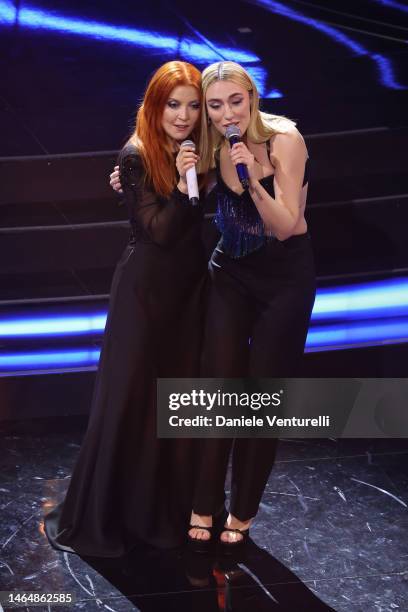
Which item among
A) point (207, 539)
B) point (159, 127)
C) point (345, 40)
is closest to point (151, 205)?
point (159, 127)

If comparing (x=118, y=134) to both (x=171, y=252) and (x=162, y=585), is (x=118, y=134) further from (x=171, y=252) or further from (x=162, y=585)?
(x=162, y=585)

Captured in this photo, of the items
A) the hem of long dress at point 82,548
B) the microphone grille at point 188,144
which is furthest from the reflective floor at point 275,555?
the microphone grille at point 188,144

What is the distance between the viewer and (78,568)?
8.87 feet

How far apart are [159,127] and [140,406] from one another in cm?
82

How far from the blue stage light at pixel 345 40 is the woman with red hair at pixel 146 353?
186cm

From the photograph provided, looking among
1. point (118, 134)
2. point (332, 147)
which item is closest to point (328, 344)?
point (332, 147)

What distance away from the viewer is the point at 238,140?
2436mm

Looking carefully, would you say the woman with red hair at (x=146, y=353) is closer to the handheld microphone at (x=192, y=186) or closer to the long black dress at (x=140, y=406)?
the long black dress at (x=140, y=406)

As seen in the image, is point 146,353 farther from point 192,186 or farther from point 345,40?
point 345,40

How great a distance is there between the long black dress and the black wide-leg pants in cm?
9

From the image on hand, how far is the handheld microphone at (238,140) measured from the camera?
2.37 meters

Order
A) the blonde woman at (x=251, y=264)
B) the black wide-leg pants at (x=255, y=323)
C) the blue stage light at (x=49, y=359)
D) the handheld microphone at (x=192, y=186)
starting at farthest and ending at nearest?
1. the blue stage light at (x=49, y=359)
2. the black wide-leg pants at (x=255, y=323)
3. the blonde woman at (x=251, y=264)
4. the handheld microphone at (x=192, y=186)

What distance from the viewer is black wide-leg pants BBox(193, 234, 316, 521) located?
2.67 meters

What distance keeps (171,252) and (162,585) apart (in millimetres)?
940
